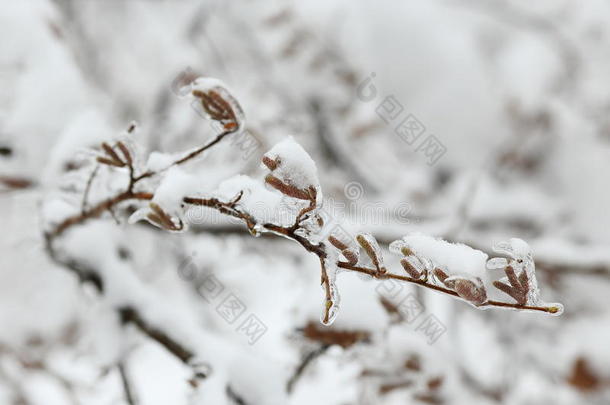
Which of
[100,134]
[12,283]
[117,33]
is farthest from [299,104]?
[100,134]

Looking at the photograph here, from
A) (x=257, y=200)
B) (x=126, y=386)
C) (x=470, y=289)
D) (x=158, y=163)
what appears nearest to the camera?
(x=470, y=289)

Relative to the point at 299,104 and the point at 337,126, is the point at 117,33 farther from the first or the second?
the point at 337,126

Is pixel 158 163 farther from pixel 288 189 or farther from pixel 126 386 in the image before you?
pixel 126 386

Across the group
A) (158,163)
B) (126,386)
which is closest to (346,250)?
(158,163)

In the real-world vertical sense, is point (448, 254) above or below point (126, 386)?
above

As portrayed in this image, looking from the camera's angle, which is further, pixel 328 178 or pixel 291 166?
pixel 328 178
